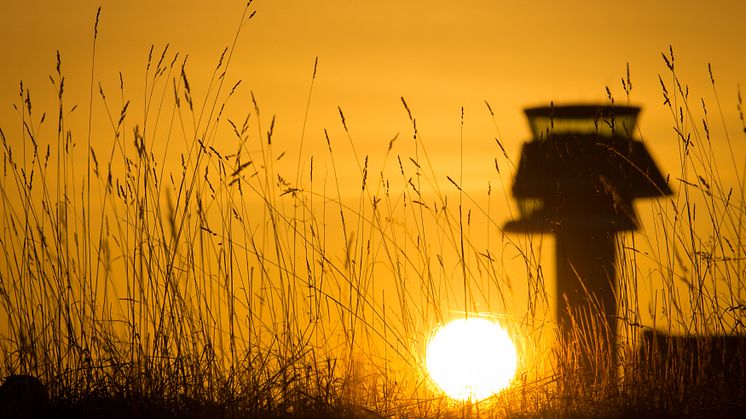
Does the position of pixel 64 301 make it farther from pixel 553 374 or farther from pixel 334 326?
pixel 553 374

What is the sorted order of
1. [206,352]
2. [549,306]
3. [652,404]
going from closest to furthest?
[652,404] → [206,352] → [549,306]

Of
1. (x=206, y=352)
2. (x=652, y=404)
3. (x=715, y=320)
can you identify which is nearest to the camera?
(x=652, y=404)

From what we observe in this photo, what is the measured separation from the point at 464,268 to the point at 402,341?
1.08 feet

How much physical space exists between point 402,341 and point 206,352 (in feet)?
2.13

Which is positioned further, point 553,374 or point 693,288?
point 693,288

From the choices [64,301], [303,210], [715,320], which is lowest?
[715,320]

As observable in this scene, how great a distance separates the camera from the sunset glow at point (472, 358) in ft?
8.59

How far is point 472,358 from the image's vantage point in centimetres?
279

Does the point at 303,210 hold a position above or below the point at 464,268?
above

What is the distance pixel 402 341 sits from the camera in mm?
2889

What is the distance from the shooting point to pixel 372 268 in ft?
9.95

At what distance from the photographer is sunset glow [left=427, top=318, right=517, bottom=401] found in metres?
2.62

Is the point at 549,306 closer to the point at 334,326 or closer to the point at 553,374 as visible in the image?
the point at 553,374

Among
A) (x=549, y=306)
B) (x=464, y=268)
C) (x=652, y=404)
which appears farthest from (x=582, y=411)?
(x=464, y=268)
